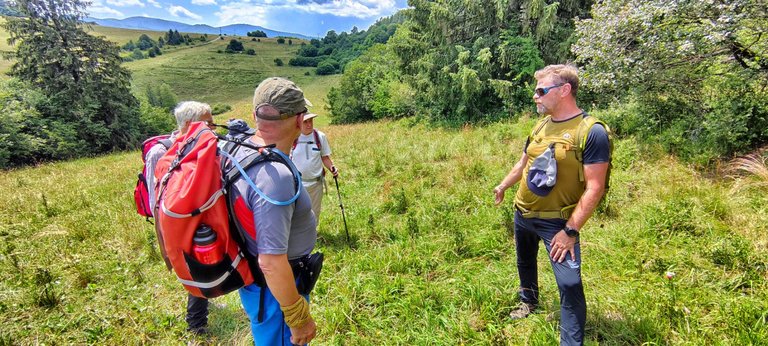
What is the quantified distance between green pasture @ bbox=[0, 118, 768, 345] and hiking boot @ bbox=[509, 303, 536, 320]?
6 centimetres

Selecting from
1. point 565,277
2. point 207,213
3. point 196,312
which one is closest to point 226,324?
point 196,312

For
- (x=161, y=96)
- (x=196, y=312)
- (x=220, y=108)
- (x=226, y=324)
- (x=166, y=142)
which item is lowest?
(x=220, y=108)

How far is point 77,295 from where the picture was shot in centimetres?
352

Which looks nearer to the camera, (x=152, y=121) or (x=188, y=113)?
(x=188, y=113)

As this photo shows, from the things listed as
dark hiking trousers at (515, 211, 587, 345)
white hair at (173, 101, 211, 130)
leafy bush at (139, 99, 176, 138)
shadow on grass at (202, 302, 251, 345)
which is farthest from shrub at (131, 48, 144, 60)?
dark hiking trousers at (515, 211, 587, 345)

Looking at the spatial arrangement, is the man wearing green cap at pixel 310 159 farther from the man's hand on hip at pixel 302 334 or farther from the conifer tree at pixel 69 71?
the conifer tree at pixel 69 71

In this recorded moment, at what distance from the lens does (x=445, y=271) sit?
3.72m

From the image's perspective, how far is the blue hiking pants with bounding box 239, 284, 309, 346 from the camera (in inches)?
72.0

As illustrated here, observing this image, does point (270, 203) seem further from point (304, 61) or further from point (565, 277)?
point (304, 61)

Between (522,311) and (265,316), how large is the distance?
2230 mm

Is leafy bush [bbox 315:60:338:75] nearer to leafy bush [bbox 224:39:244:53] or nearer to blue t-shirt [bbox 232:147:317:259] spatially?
leafy bush [bbox 224:39:244:53]

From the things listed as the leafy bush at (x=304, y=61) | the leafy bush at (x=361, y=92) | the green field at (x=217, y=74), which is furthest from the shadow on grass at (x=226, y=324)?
the leafy bush at (x=304, y=61)

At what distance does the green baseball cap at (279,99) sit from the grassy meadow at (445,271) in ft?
7.14

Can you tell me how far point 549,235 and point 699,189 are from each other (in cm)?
354
